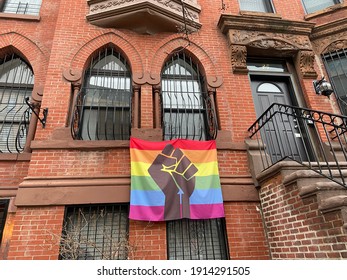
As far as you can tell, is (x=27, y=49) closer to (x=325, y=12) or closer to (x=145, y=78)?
(x=145, y=78)

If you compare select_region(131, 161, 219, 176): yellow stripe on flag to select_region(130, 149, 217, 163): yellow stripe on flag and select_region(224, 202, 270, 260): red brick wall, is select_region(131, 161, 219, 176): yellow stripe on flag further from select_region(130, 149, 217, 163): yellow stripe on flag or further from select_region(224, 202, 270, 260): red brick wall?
select_region(224, 202, 270, 260): red brick wall

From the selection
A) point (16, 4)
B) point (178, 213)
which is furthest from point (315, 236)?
point (16, 4)

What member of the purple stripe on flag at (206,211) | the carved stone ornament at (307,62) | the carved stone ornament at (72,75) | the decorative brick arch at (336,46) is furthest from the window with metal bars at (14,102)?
the decorative brick arch at (336,46)

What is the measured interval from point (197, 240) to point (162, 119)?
252cm

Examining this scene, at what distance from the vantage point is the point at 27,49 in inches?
229

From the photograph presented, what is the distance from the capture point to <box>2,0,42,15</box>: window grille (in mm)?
Answer: 6656

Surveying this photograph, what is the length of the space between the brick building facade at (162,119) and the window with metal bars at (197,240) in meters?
0.02

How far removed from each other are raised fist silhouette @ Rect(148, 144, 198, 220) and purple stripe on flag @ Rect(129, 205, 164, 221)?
102 millimetres

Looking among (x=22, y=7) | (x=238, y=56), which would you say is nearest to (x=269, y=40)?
(x=238, y=56)

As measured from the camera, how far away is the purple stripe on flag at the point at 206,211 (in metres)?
4.08

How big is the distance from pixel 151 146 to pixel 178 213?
1317 mm

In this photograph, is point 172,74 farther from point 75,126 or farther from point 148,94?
point 75,126

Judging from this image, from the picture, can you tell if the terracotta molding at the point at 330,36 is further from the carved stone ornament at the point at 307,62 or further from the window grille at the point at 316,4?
the window grille at the point at 316,4

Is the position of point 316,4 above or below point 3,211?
above
